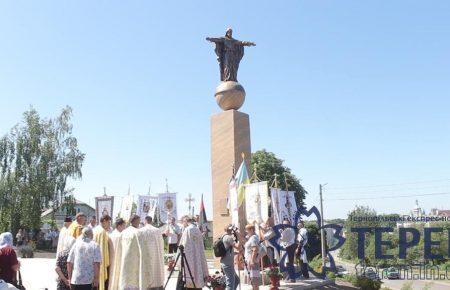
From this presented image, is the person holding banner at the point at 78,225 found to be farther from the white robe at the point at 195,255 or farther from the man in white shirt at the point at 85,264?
the white robe at the point at 195,255

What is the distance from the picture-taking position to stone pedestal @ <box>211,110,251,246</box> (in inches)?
517

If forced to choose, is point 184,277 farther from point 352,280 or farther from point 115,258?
point 352,280

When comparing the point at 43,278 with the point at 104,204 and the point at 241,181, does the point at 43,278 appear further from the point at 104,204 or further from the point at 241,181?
the point at 241,181

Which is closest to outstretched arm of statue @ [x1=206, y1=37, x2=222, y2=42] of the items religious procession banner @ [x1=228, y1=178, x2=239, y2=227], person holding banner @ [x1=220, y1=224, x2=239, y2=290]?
religious procession banner @ [x1=228, y1=178, x2=239, y2=227]

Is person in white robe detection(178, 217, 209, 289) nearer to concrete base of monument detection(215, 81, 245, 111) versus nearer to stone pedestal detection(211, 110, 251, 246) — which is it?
stone pedestal detection(211, 110, 251, 246)

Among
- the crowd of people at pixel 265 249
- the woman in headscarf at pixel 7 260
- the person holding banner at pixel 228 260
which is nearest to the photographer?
the woman in headscarf at pixel 7 260

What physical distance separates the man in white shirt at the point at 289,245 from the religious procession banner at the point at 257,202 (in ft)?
2.10

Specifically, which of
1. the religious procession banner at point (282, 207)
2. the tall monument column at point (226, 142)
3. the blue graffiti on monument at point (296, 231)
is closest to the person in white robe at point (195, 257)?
the blue graffiti on monument at point (296, 231)

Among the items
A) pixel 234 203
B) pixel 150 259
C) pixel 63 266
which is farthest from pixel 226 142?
pixel 63 266

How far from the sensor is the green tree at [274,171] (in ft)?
135

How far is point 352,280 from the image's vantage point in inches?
519

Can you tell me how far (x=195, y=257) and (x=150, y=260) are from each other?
79 centimetres

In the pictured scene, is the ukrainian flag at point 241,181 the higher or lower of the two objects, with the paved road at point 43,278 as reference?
higher

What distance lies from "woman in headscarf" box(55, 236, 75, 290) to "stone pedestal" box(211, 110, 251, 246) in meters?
5.69
